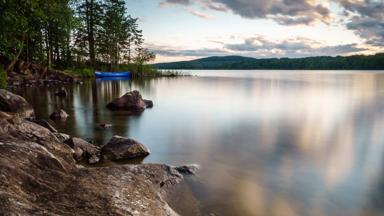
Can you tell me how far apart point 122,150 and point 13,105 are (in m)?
8.58

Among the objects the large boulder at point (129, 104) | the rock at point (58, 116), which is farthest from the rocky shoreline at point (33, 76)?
the rock at point (58, 116)

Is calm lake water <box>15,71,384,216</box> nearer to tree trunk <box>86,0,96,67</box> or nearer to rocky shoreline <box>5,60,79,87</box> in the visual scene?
rocky shoreline <box>5,60,79,87</box>

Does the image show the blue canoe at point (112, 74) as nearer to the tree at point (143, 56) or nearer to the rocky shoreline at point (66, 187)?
the tree at point (143, 56)

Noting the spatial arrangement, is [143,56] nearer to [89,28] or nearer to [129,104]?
[89,28]

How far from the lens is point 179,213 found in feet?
21.8

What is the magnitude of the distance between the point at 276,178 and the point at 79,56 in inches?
2517

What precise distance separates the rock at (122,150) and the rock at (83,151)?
0.27 meters

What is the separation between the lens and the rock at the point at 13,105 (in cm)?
1498

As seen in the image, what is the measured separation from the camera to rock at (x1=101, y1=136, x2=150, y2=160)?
397 inches

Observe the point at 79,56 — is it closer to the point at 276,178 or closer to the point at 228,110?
the point at 228,110

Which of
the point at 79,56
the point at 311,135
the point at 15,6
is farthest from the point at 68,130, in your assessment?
the point at 79,56

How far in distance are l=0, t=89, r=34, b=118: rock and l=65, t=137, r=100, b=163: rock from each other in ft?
22.0

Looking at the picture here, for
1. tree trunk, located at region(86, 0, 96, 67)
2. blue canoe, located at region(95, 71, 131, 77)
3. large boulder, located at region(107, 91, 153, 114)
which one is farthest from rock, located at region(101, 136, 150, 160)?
tree trunk, located at region(86, 0, 96, 67)

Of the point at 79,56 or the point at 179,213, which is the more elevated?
the point at 79,56
